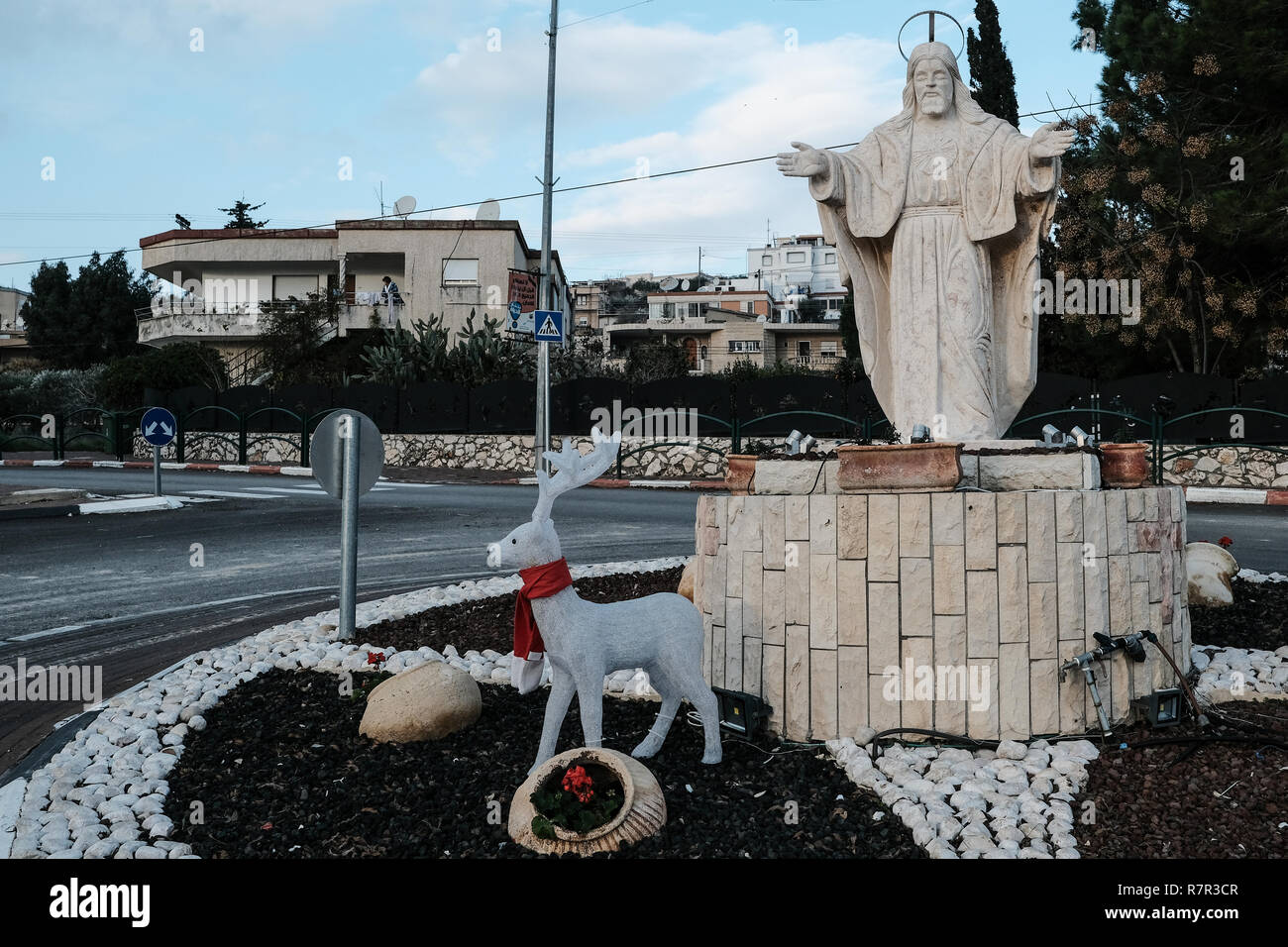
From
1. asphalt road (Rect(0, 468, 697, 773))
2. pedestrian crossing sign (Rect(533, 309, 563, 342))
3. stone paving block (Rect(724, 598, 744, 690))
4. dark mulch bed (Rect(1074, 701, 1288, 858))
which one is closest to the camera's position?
dark mulch bed (Rect(1074, 701, 1288, 858))

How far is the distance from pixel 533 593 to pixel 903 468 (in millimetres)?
1587

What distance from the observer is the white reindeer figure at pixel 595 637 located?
3789 millimetres

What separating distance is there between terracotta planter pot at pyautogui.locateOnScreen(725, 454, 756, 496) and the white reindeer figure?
862 millimetres

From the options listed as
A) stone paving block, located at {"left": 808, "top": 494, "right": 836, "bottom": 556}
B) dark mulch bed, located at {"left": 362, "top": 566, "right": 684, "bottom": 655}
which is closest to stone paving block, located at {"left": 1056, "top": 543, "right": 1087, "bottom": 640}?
stone paving block, located at {"left": 808, "top": 494, "right": 836, "bottom": 556}

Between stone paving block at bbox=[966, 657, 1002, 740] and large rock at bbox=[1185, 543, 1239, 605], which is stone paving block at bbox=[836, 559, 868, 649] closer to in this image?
stone paving block at bbox=[966, 657, 1002, 740]

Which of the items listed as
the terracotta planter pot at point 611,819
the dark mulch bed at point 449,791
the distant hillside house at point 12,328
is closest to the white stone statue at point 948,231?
the dark mulch bed at point 449,791

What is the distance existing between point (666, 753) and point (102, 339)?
54412 mm

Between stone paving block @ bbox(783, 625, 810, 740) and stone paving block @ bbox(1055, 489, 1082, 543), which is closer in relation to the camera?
stone paving block @ bbox(1055, 489, 1082, 543)

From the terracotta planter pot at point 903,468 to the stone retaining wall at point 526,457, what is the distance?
13597mm

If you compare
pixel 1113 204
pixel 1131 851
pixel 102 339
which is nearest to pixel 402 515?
pixel 1131 851

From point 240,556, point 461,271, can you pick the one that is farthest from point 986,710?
point 461,271

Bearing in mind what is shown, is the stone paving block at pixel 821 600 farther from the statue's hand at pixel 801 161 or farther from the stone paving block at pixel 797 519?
the statue's hand at pixel 801 161

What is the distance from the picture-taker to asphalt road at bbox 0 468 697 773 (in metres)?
7.04

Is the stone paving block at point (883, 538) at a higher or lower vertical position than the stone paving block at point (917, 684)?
higher
